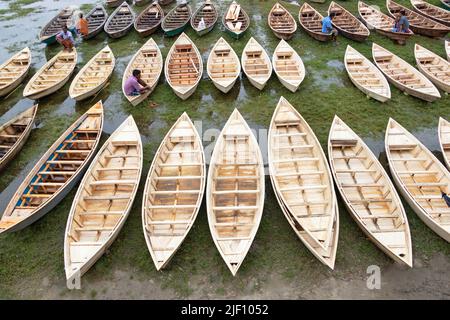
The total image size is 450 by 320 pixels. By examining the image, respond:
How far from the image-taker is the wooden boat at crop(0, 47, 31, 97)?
14166 mm

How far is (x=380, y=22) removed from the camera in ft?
61.5

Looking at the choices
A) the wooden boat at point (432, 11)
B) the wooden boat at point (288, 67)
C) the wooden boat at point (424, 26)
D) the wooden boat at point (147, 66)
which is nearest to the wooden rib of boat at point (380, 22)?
the wooden boat at point (424, 26)

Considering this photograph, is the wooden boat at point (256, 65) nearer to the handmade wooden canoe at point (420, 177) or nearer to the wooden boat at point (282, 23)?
the wooden boat at point (282, 23)

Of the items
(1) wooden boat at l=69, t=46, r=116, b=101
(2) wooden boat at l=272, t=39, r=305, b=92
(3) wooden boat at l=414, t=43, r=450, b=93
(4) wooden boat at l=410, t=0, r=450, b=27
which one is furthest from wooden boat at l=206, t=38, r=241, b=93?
(4) wooden boat at l=410, t=0, r=450, b=27

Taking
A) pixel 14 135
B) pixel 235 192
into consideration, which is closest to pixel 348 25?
pixel 235 192

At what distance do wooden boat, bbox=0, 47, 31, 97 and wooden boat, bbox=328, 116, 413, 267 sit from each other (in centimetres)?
1630

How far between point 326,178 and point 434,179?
3924mm

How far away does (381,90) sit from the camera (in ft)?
42.2

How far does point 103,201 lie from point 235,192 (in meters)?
4.53

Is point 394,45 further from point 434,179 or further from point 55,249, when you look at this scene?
point 55,249

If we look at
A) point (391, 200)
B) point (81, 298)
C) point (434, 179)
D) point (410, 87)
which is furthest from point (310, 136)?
point (81, 298)

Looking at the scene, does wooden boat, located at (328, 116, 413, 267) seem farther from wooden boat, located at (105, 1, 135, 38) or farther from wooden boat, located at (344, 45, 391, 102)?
wooden boat, located at (105, 1, 135, 38)

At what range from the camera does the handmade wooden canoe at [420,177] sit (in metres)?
8.20

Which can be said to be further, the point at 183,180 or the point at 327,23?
the point at 327,23
